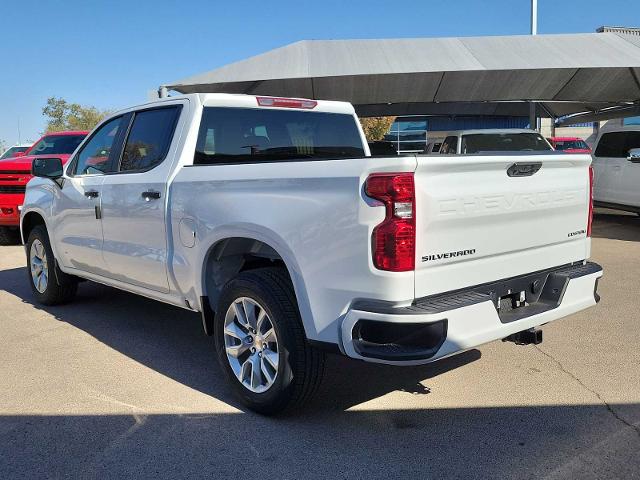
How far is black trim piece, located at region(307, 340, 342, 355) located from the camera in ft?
9.82

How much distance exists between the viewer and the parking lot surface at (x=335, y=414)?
2.98 meters

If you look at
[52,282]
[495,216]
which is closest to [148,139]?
[52,282]

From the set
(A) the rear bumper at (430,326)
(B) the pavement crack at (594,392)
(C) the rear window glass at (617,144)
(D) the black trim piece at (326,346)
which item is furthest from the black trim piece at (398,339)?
(C) the rear window glass at (617,144)

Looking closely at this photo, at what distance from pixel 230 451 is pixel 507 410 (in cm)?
162

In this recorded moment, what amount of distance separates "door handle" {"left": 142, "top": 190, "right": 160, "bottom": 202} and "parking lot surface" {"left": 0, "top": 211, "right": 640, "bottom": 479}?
1.24 metres

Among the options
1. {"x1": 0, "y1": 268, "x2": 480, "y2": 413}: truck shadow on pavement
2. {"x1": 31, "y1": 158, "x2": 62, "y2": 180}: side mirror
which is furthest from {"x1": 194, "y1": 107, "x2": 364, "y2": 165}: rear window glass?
{"x1": 31, "y1": 158, "x2": 62, "y2": 180}: side mirror

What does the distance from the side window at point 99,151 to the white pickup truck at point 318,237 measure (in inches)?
1.5

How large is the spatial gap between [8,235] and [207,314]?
903 centimetres

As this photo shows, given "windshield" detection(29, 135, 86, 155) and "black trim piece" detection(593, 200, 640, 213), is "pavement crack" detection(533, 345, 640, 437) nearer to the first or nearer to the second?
"black trim piece" detection(593, 200, 640, 213)

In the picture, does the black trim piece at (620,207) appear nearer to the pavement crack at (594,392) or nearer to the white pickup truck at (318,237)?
the pavement crack at (594,392)

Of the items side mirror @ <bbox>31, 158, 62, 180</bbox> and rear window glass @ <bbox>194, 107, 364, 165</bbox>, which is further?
side mirror @ <bbox>31, 158, 62, 180</bbox>

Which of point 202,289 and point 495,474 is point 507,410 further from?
point 202,289

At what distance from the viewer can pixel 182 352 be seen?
4.76 m

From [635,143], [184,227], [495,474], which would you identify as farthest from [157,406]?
[635,143]
